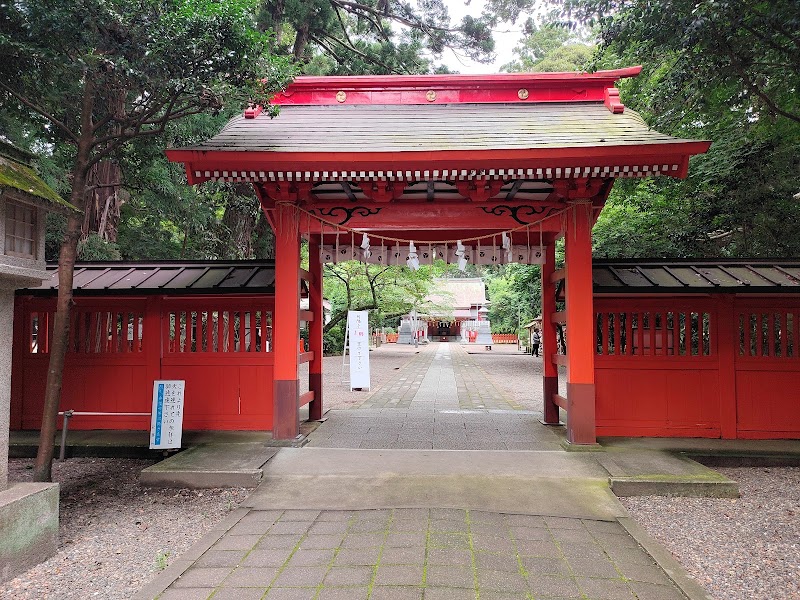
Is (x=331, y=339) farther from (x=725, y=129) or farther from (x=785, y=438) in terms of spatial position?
(x=785, y=438)

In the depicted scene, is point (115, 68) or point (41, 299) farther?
point (41, 299)

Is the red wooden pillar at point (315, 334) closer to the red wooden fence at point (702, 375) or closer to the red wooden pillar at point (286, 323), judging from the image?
the red wooden pillar at point (286, 323)

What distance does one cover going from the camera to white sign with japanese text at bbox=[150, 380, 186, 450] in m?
5.85

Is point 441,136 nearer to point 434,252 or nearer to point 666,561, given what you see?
point 434,252

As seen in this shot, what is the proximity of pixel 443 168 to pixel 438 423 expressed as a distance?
416 centimetres

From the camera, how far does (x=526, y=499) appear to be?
14.7 ft

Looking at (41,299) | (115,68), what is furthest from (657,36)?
(41,299)

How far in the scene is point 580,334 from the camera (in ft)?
19.4

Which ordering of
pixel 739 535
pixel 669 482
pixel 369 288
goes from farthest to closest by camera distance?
1. pixel 369 288
2. pixel 669 482
3. pixel 739 535

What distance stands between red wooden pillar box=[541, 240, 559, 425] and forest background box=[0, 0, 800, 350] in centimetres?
325

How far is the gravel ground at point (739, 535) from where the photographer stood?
10.8 ft

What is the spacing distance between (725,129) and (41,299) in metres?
13.4

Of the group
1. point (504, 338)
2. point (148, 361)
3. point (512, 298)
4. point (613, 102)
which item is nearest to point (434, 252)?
point (613, 102)

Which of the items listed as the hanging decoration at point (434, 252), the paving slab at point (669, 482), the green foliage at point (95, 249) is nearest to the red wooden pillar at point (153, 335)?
the hanging decoration at point (434, 252)
